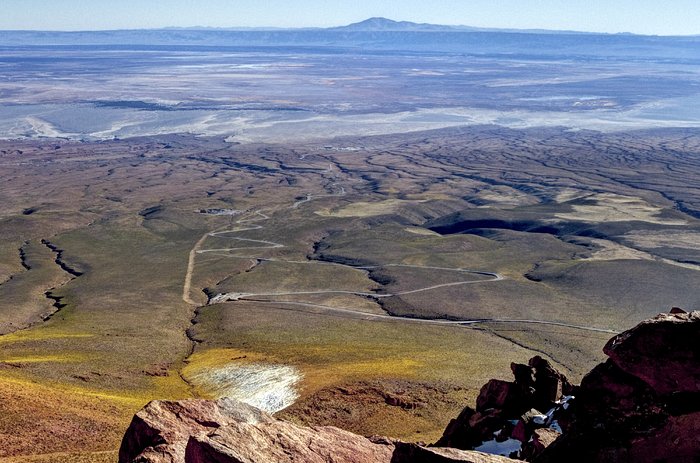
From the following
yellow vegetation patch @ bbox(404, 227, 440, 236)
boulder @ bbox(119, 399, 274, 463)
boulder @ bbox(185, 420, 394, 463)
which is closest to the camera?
boulder @ bbox(185, 420, 394, 463)

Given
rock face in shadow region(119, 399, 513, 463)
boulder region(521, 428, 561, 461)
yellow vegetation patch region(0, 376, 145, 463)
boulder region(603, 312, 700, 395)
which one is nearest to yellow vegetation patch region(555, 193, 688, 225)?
yellow vegetation patch region(0, 376, 145, 463)

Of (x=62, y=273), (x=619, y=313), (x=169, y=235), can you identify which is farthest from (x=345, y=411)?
(x=169, y=235)

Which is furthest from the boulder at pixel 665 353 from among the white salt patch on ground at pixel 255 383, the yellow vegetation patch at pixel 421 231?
the yellow vegetation patch at pixel 421 231

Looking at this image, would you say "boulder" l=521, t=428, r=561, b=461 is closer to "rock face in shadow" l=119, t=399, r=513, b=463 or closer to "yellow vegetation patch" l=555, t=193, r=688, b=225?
"rock face in shadow" l=119, t=399, r=513, b=463

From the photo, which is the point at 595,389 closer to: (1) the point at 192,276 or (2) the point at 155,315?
(2) the point at 155,315

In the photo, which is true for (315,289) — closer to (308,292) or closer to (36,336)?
(308,292)

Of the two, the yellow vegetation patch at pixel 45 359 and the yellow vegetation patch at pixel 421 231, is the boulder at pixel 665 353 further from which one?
the yellow vegetation patch at pixel 421 231
